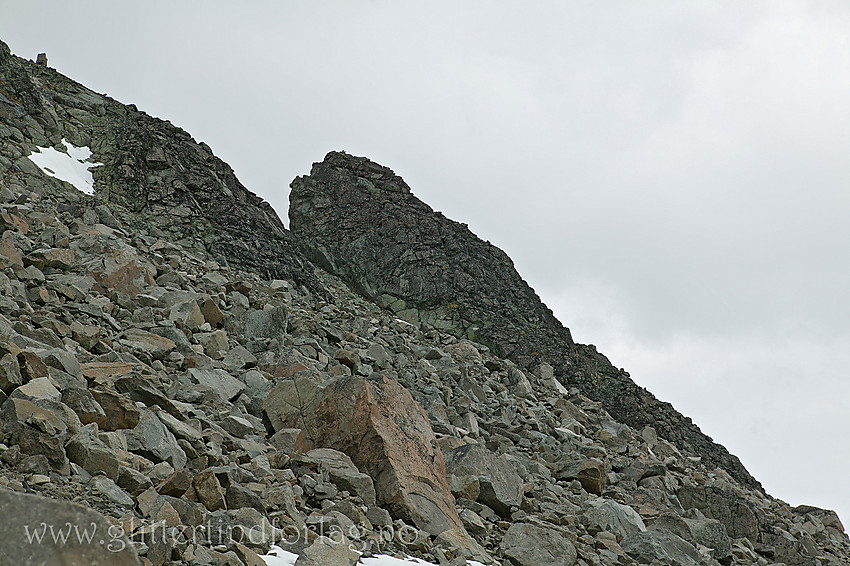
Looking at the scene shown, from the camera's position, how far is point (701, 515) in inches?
566

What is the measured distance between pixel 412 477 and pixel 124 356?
595 centimetres

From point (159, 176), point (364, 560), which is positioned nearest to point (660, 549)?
point (364, 560)

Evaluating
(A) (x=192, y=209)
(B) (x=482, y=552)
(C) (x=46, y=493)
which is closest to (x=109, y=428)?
(C) (x=46, y=493)

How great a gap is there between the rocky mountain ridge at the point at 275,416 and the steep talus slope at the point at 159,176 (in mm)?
166

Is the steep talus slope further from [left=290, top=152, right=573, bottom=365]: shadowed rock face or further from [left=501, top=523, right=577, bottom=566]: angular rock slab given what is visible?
[left=501, top=523, right=577, bottom=566]: angular rock slab

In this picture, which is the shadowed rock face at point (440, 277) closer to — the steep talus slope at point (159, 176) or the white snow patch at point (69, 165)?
the steep talus slope at point (159, 176)

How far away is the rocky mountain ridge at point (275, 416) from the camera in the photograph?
21.2 feet

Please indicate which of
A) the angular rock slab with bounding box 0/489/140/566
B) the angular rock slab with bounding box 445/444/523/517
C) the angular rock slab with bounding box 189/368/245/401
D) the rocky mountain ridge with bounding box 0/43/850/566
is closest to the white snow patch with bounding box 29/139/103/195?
the rocky mountain ridge with bounding box 0/43/850/566

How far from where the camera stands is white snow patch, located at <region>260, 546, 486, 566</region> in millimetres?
6023

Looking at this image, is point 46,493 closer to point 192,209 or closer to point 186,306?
point 186,306

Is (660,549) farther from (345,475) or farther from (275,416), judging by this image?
(275,416)

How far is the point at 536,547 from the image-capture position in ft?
31.4

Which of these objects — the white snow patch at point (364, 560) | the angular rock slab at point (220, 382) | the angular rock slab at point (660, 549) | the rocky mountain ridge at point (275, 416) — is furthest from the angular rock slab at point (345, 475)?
the angular rock slab at point (660, 549)

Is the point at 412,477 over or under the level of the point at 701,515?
under
